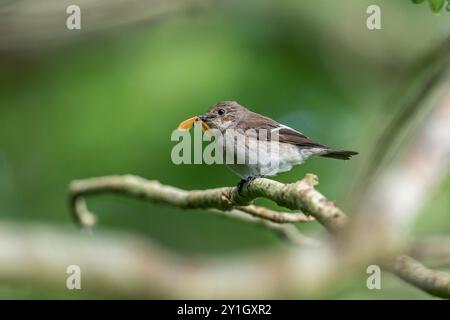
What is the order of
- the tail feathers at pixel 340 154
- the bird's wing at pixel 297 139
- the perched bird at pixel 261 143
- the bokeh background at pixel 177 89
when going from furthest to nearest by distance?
the bokeh background at pixel 177 89, the bird's wing at pixel 297 139, the perched bird at pixel 261 143, the tail feathers at pixel 340 154

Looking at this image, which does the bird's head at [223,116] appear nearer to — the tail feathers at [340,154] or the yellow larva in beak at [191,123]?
the yellow larva in beak at [191,123]

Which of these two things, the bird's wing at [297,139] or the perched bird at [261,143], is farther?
the bird's wing at [297,139]

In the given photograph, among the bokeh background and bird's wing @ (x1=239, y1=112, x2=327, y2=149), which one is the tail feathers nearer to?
bird's wing @ (x1=239, y1=112, x2=327, y2=149)

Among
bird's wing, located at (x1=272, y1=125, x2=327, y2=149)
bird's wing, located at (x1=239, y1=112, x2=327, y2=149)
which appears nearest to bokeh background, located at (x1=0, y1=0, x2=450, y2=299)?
bird's wing, located at (x1=239, y1=112, x2=327, y2=149)

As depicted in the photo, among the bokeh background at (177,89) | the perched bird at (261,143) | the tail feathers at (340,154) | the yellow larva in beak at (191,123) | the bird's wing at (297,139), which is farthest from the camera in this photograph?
the bokeh background at (177,89)

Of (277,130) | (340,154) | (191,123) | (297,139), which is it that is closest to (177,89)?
(191,123)

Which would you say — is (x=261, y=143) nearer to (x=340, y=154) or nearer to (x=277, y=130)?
(x=277, y=130)

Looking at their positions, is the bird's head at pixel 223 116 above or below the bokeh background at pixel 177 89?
below

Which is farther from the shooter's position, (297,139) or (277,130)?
(277,130)

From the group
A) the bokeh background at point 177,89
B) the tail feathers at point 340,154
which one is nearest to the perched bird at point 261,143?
the tail feathers at point 340,154

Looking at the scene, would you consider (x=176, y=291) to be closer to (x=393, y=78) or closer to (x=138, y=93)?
(x=138, y=93)
